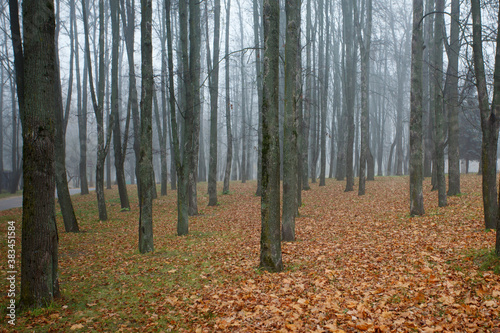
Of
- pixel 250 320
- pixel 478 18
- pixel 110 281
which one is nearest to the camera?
pixel 250 320

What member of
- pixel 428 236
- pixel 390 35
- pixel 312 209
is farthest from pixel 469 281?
pixel 390 35

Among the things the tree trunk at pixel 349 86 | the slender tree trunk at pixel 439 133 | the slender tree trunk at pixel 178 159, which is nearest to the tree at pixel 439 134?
the slender tree trunk at pixel 439 133

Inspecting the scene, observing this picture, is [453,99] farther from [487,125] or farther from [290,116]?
[290,116]

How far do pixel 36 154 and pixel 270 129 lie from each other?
12.5 feet

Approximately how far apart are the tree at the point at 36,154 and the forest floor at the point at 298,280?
501mm

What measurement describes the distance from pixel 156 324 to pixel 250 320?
1.41 metres

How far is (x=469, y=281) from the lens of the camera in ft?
16.0

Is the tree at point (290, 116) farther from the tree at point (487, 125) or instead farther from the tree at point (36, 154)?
the tree at point (36, 154)

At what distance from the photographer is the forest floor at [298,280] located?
4.38 m

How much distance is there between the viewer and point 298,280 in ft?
19.5

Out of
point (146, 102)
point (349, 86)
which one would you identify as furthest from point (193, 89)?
point (349, 86)

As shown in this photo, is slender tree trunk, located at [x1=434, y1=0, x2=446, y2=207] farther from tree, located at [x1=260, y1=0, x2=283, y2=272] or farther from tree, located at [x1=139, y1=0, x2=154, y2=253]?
tree, located at [x1=139, y1=0, x2=154, y2=253]

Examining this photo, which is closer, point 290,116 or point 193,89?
point 290,116

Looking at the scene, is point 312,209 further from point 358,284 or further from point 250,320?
point 250,320
